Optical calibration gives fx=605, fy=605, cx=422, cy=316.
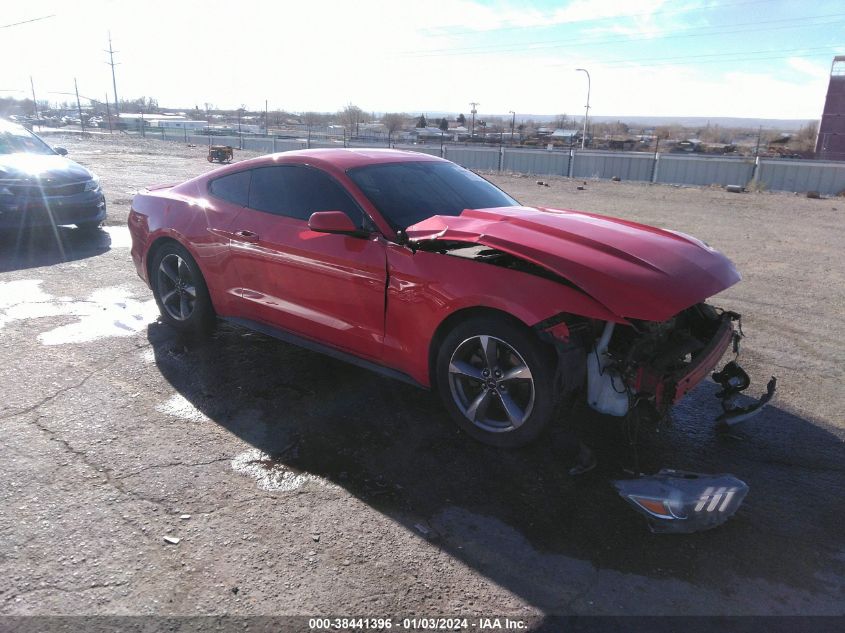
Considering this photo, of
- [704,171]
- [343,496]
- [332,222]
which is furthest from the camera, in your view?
[704,171]

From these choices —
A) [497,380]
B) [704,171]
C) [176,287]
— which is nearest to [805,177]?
[704,171]

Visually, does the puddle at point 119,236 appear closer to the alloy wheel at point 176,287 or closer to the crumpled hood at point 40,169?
the crumpled hood at point 40,169

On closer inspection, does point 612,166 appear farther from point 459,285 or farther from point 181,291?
point 459,285

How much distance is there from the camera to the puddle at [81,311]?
5.17 metres

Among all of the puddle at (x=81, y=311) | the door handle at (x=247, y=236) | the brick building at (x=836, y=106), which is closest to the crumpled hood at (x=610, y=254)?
the door handle at (x=247, y=236)

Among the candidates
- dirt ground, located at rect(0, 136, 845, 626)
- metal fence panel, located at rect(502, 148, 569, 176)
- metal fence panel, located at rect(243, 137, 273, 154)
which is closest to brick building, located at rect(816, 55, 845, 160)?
metal fence panel, located at rect(502, 148, 569, 176)

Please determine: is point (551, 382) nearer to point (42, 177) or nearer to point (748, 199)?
point (42, 177)

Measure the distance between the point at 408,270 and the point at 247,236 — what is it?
1529 mm

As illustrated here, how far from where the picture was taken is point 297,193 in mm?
4336

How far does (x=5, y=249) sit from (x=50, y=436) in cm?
596

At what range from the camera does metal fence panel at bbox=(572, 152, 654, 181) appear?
27.7 metres

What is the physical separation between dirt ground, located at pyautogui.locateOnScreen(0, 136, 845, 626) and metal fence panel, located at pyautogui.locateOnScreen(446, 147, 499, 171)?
26.7m

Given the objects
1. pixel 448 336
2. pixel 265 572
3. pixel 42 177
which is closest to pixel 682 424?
pixel 448 336

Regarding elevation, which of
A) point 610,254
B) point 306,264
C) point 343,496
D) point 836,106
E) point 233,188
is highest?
point 836,106
